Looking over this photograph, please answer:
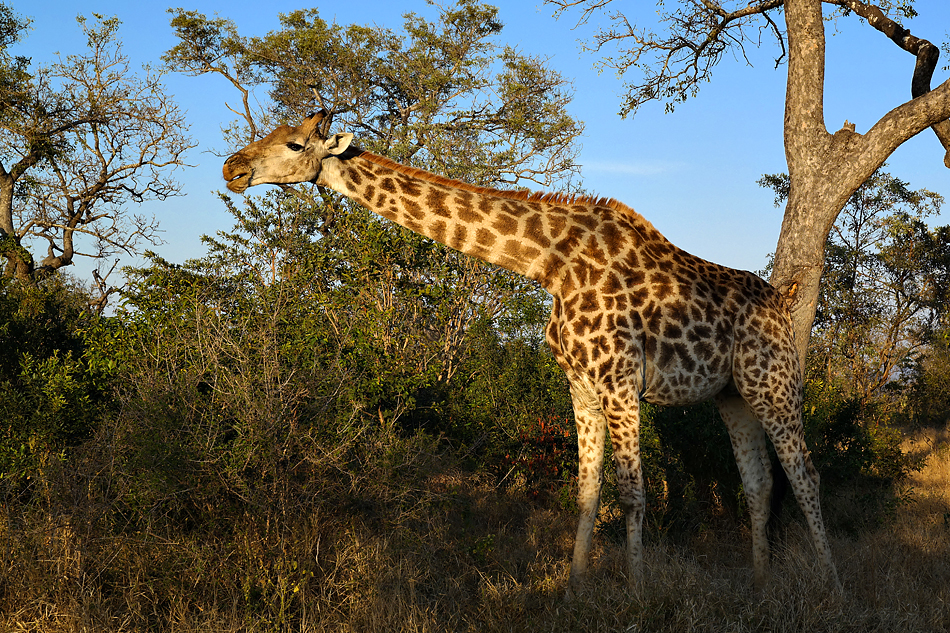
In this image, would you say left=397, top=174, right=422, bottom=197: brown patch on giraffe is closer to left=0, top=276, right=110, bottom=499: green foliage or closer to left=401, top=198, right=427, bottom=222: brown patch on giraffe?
left=401, top=198, right=427, bottom=222: brown patch on giraffe

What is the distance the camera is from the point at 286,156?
5.14 meters

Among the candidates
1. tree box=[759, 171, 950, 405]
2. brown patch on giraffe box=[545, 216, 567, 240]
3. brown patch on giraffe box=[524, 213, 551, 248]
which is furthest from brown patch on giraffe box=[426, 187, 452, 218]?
tree box=[759, 171, 950, 405]

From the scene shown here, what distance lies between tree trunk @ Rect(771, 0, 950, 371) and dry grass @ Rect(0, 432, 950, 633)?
2676mm

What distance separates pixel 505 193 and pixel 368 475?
7.70 ft

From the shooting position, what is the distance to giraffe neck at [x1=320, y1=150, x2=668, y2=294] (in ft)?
17.5

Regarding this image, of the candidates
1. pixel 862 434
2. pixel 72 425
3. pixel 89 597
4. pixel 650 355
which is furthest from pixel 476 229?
pixel 862 434

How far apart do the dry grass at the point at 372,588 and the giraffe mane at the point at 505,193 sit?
89.8 inches

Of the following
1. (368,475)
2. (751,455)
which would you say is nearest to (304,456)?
(368,475)

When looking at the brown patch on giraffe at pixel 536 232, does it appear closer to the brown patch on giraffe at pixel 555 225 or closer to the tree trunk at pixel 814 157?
the brown patch on giraffe at pixel 555 225

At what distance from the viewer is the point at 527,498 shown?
8.20m

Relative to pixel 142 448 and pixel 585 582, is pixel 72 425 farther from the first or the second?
pixel 585 582

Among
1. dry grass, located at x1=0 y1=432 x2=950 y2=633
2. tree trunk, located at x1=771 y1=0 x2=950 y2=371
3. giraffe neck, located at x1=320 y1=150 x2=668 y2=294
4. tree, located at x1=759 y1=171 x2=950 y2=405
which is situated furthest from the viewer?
tree, located at x1=759 y1=171 x2=950 y2=405

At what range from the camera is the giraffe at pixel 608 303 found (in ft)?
17.4

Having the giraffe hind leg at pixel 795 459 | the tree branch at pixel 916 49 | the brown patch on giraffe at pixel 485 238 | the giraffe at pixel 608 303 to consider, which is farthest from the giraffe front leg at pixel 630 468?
the tree branch at pixel 916 49
